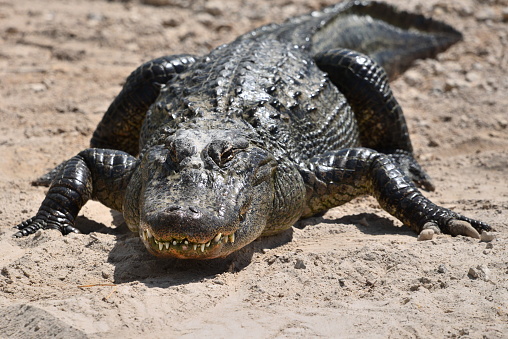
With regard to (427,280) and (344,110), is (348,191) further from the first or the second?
(427,280)

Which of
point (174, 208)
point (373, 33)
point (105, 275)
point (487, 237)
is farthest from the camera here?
point (373, 33)

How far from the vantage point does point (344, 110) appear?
6223 mm

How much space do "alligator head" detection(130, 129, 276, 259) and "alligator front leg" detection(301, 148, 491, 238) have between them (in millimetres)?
605

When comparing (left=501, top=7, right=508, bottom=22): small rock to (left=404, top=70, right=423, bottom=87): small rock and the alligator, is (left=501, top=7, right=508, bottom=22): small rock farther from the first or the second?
the alligator

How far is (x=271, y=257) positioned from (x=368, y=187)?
138 cm

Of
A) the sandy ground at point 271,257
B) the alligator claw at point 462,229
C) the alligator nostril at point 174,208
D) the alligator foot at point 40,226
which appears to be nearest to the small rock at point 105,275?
the sandy ground at point 271,257

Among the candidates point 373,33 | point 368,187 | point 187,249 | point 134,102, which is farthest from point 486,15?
point 187,249

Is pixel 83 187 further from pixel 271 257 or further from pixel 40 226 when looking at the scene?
pixel 271 257

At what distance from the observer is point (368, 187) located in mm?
5387

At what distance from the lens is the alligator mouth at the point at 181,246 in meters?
3.82

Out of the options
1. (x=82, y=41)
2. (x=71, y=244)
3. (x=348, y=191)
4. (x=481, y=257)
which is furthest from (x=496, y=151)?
(x=82, y=41)

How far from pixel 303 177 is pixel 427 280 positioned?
5.09ft

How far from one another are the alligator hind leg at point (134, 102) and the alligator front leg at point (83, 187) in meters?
1.22

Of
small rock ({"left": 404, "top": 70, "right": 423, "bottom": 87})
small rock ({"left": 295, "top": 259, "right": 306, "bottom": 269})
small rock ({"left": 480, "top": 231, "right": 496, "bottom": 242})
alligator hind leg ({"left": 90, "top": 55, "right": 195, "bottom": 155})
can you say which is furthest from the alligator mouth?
small rock ({"left": 404, "top": 70, "right": 423, "bottom": 87})
